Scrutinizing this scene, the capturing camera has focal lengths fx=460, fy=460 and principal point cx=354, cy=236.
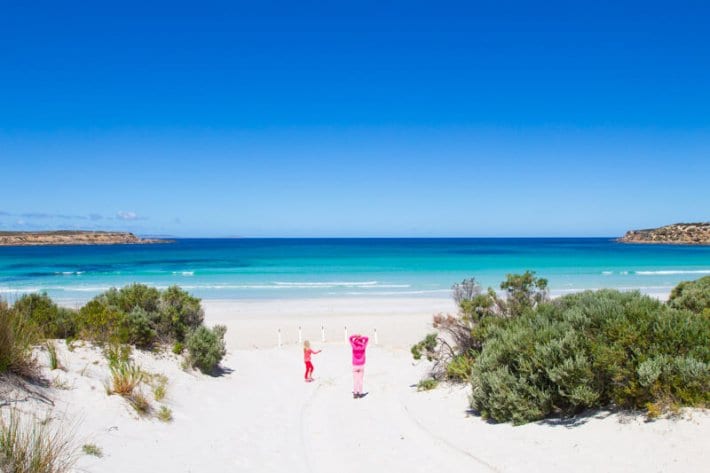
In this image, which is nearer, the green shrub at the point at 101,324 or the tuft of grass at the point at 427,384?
the green shrub at the point at 101,324

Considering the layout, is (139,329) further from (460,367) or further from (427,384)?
(460,367)

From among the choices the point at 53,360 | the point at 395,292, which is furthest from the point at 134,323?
the point at 395,292

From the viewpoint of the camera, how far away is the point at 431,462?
5848mm

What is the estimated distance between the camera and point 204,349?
10297mm

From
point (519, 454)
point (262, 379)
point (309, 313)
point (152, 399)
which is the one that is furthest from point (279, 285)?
point (519, 454)

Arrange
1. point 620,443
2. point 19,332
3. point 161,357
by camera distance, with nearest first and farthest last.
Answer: point 620,443 → point 19,332 → point 161,357

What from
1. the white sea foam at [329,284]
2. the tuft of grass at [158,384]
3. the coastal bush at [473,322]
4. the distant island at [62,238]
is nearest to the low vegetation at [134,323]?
the tuft of grass at [158,384]

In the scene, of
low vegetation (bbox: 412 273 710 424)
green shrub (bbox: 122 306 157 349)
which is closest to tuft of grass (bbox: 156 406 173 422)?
green shrub (bbox: 122 306 157 349)

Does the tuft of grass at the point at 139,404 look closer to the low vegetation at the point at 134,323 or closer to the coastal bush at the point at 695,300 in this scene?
the low vegetation at the point at 134,323

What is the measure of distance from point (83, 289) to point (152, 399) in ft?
105

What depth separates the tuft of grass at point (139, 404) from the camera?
21.5ft

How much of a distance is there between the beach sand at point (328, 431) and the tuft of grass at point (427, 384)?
1.02 ft

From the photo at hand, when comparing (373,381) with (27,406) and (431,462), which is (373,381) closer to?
(431,462)

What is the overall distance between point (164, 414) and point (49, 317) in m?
4.31
